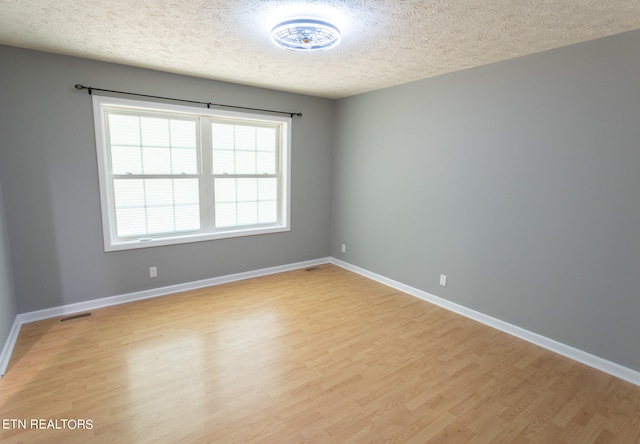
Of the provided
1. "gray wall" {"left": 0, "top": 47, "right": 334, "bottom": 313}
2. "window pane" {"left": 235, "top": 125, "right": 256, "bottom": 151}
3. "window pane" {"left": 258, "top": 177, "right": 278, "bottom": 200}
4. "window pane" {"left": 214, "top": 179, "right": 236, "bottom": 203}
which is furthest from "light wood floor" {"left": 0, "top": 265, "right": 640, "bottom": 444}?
"window pane" {"left": 235, "top": 125, "right": 256, "bottom": 151}

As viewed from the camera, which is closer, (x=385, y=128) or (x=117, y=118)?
(x=117, y=118)

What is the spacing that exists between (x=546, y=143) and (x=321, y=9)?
6.74 feet

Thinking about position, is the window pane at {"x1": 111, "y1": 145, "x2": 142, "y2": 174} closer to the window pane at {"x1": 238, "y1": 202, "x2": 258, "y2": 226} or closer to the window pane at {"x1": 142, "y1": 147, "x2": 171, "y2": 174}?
the window pane at {"x1": 142, "y1": 147, "x2": 171, "y2": 174}

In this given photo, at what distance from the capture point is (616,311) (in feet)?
7.72

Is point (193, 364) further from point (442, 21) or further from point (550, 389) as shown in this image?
point (442, 21)

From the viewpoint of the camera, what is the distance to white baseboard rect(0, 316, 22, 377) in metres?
2.31

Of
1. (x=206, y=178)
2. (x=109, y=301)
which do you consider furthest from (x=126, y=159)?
(x=109, y=301)

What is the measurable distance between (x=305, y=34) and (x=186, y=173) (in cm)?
229

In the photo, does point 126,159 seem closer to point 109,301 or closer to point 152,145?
point 152,145

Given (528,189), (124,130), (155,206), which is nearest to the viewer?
(528,189)

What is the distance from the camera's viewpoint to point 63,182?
304cm

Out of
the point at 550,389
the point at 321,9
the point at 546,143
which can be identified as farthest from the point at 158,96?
the point at 550,389

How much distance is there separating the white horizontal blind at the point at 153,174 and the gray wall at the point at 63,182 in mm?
228

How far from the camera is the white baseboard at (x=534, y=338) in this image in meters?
2.34
